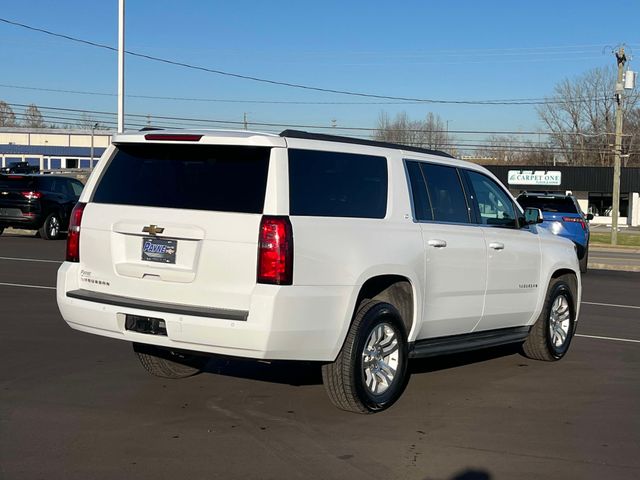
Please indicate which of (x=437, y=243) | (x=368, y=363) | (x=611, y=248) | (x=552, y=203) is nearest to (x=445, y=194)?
(x=437, y=243)

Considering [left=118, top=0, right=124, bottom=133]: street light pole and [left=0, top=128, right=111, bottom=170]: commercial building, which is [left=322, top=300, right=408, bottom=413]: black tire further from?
[left=0, top=128, right=111, bottom=170]: commercial building

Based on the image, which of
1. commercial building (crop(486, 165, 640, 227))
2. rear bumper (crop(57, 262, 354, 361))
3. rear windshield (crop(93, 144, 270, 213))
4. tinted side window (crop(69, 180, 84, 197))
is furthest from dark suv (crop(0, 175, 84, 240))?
commercial building (crop(486, 165, 640, 227))

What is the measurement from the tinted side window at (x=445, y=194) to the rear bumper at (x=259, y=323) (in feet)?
5.11

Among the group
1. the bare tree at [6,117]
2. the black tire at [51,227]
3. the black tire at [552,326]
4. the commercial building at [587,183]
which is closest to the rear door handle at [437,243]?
the black tire at [552,326]

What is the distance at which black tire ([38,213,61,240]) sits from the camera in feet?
75.9

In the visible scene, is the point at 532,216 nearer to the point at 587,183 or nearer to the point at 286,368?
the point at 286,368

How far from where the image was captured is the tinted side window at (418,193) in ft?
22.1

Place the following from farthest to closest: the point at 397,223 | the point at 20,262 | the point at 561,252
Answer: the point at 20,262, the point at 561,252, the point at 397,223

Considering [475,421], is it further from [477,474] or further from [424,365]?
[424,365]

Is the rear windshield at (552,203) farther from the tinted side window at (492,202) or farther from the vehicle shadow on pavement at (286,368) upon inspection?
the tinted side window at (492,202)

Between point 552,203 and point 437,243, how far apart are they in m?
12.5

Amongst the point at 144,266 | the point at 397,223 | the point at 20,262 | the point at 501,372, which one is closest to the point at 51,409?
the point at 144,266

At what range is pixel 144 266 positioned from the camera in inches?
230

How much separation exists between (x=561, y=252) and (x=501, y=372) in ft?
4.97
